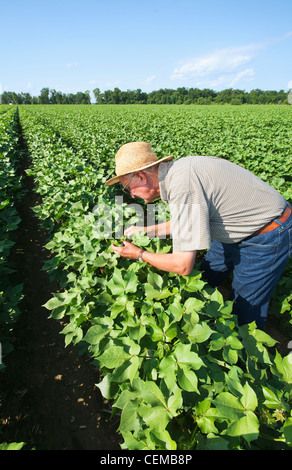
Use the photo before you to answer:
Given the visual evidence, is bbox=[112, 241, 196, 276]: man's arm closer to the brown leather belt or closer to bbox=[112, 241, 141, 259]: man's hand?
bbox=[112, 241, 141, 259]: man's hand

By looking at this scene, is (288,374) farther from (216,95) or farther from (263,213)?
(216,95)

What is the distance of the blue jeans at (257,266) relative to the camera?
1.84 meters

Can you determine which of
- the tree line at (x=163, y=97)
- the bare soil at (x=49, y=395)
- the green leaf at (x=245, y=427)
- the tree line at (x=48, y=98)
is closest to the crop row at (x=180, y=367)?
the green leaf at (x=245, y=427)

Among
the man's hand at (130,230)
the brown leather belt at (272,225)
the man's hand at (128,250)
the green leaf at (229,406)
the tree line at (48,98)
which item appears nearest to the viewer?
the green leaf at (229,406)

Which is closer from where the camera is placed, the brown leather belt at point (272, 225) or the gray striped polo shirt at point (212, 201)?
the gray striped polo shirt at point (212, 201)

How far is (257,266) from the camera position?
6.41 ft

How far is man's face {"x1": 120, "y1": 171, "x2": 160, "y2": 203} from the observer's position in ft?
5.79

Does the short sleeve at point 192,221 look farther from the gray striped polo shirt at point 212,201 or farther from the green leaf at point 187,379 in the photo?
the green leaf at point 187,379

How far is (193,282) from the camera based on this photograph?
4.95ft

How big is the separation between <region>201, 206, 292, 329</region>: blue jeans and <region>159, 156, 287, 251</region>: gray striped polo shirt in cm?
12

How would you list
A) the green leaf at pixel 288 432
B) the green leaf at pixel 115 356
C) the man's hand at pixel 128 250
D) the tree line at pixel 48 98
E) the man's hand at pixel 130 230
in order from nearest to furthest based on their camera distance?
the green leaf at pixel 288 432
the green leaf at pixel 115 356
the man's hand at pixel 128 250
the man's hand at pixel 130 230
the tree line at pixel 48 98

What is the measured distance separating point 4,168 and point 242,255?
538 centimetres
